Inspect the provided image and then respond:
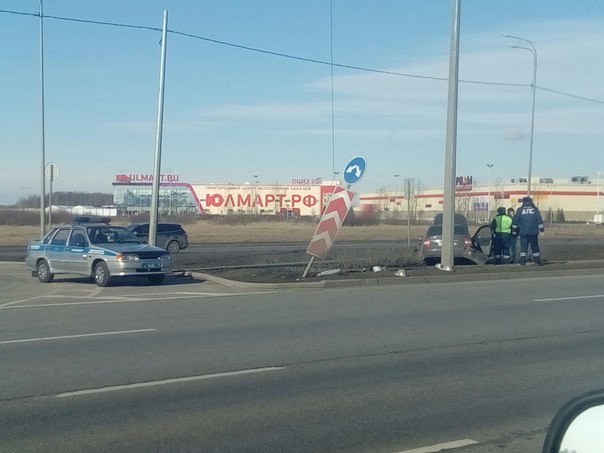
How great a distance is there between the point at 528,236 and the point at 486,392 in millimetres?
15433

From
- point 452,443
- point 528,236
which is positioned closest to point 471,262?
point 528,236

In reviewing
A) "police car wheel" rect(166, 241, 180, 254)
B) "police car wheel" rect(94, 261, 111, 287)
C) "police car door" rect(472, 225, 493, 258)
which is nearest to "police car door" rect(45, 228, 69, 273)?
"police car wheel" rect(94, 261, 111, 287)

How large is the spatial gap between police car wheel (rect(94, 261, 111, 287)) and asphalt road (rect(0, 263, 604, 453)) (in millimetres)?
3267

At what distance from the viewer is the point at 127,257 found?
19.5 m

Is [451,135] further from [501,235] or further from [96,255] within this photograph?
[96,255]

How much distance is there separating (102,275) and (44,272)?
8.45 ft

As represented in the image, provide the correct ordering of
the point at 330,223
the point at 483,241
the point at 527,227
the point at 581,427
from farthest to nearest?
the point at 483,241, the point at 527,227, the point at 330,223, the point at 581,427

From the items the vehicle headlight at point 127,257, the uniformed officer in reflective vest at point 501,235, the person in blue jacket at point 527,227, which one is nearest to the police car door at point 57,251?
the vehicle headlight at point 127,257

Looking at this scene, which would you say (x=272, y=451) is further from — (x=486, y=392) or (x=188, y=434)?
(x=486, y=392)

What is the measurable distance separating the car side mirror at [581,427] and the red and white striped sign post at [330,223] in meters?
17.6

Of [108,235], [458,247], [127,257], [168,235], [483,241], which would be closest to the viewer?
[127,257]

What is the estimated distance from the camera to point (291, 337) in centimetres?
1144

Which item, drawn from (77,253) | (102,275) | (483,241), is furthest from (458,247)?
(77,253)

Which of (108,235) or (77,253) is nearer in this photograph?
(77,253)
